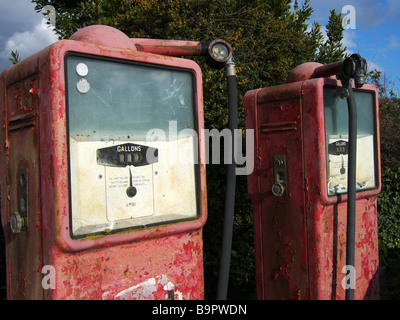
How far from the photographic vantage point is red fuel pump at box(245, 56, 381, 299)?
228 centimetres

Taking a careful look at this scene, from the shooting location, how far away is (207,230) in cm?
383

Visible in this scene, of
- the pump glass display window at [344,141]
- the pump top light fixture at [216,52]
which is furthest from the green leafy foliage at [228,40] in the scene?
the pump top light fixture at [216,52]

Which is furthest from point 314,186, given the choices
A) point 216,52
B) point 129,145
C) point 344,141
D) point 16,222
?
point 16,222

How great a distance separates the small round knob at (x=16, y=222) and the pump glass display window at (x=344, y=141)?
5.38 feet

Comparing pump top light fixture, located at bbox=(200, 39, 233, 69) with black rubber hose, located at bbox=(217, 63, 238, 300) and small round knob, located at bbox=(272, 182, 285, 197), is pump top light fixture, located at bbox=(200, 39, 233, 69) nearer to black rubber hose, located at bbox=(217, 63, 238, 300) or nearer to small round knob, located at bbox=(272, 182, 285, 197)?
black rubber hose, located at bbox=(217, 63, 238, 300)

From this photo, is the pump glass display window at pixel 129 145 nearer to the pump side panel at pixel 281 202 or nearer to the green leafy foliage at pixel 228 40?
the pump side panel at pixel 281 202

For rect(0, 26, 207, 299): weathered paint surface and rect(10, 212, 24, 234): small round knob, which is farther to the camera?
rect(10, 212, 24, 234): small round knob

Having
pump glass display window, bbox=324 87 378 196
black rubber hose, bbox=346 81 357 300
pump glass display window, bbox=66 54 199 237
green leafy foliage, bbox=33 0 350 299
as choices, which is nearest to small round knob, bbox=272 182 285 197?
pump glass display window, bbox=324 87 378 196

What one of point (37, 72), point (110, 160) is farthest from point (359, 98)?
point (37, 72)

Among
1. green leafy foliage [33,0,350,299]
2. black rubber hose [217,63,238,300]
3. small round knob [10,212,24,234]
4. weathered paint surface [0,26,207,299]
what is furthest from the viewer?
green leafy foliage [33,0,350,299]

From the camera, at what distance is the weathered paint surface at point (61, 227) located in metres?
1.46

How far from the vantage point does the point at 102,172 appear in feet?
5.18

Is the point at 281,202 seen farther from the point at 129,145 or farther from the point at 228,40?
the point at 228,40
